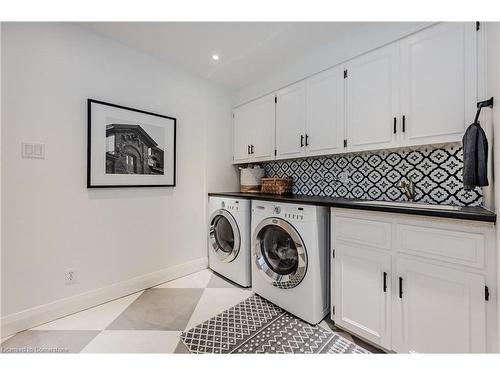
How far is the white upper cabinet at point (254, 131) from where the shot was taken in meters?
2.50

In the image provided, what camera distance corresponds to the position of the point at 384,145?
1.66 meters

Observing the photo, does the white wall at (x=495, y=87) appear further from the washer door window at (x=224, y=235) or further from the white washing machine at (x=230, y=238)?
the washer door window at (x=224, y=235)

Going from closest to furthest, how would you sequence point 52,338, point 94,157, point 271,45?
point 52,338
point 94,157
point 271,45

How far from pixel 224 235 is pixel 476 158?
220 cm

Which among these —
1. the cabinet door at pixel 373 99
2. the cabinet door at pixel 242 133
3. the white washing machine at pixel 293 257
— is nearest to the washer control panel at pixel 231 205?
the white washing machine at pixel 293 257

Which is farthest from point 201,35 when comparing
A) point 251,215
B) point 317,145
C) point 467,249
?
point 467,249

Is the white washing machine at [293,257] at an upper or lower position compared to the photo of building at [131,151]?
lower

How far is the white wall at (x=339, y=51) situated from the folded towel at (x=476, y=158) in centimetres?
85

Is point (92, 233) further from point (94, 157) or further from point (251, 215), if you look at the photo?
point (251, 215)

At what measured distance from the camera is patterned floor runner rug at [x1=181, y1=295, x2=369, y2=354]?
1.40 metres

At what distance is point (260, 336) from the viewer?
151 centimetres

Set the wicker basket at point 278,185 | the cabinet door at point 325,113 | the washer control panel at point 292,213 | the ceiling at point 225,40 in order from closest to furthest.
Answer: the washer control panel at point 292,213, the ceiling at point 225,40, the cabinet door at point 325,113, the wicker basket at point 278,185

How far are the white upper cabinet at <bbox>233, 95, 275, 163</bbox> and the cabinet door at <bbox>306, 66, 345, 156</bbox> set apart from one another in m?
0.49

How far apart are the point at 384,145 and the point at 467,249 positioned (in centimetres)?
87
